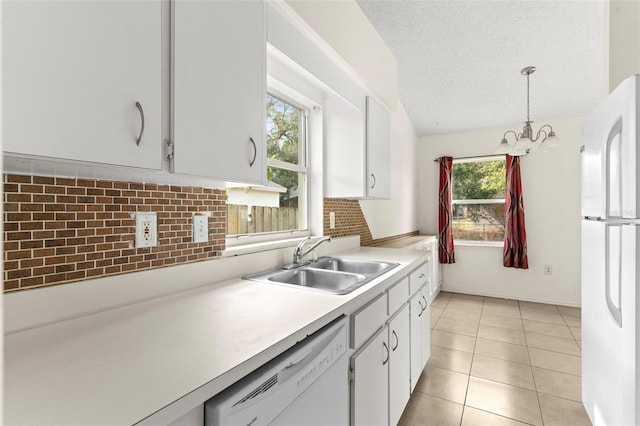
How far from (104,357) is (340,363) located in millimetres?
742

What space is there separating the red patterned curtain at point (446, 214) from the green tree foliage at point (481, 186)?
191 mm

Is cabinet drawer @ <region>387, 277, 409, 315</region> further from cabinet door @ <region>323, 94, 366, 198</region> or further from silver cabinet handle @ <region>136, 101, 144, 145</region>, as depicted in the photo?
silver cabinet handle @ <region>136, 101, 144, 145</region>

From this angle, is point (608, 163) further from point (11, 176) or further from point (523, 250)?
point (523, 250)

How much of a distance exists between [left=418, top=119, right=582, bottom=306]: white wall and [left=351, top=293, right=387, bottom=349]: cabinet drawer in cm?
351

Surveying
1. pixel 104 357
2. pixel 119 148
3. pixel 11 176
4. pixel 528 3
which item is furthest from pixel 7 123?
pixel 528 3

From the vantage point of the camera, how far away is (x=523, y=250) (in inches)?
164

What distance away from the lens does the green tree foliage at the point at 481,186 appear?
4484 mm

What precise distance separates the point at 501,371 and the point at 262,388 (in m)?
2.33

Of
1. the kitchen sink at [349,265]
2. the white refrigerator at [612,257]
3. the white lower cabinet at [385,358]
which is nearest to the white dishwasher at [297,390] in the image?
the white lower cabinet at [385,358]

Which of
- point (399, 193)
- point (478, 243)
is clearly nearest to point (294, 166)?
point (399, 193)

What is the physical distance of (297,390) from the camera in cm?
93

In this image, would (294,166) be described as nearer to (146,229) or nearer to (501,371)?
(146,229)

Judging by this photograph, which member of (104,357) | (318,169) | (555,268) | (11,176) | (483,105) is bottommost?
(555,268)

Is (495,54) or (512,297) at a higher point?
(495,54)
